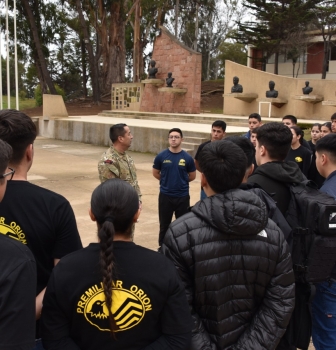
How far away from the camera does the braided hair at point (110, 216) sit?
1.59 meters

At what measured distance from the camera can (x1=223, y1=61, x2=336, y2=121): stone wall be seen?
17.6m

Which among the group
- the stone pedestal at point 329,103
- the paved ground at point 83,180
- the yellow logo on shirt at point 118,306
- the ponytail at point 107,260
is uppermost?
the stone pedestal at point 329,103

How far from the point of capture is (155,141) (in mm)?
13742

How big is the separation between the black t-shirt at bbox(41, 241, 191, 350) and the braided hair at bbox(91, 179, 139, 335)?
0.05 metres

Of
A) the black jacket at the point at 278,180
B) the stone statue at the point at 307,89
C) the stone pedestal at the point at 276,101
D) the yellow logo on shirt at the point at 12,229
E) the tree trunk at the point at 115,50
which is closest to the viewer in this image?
the yellow logo on shirt at the point at 12,229

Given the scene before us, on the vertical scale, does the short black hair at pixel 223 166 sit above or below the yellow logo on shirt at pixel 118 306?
above

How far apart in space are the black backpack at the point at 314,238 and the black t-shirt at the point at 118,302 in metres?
0.98

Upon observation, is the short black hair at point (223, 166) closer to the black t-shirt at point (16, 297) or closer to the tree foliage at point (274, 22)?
the black t-shirt at point (16, 297)

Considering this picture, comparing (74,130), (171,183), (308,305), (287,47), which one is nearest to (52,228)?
(308,305)

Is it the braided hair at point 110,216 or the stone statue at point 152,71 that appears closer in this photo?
the braided hair at point 110,216

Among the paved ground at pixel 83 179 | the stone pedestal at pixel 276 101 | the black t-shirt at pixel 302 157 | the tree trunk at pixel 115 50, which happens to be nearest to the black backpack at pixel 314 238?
the black t-shirt at pixel 302 157

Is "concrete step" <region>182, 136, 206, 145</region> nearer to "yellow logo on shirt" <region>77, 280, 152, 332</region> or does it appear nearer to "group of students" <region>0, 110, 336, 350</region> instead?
"group of students" <region>0, 110, 336, 350</region>

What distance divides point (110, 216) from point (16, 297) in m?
0.43

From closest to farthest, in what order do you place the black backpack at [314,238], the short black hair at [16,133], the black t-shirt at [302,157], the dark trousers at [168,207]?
the short black hair at [16,133] → the black backpack at [314,238] → the black t-shirt at [302,157] → the dark trousers at [168,207]
